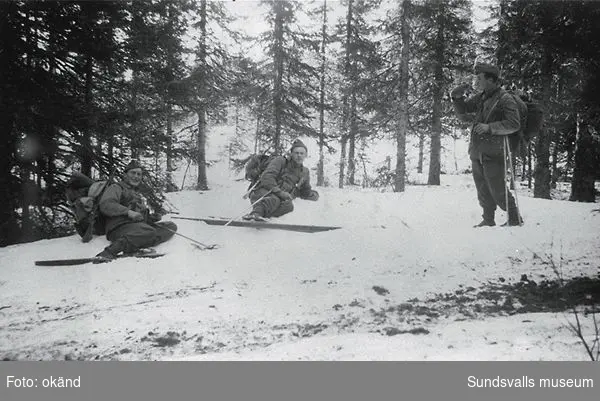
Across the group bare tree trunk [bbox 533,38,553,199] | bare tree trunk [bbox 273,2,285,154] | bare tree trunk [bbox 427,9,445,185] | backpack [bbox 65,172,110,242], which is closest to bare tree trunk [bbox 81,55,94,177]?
backpack [bbox 65,172,110,242]

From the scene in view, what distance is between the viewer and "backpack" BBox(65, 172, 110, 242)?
5.68m

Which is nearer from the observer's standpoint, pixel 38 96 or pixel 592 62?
pixel 592 62

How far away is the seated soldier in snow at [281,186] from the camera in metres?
6.88

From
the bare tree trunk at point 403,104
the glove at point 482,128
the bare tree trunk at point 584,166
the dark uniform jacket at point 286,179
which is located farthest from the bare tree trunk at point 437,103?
the glove at point 482,128

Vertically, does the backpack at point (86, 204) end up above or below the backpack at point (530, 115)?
below

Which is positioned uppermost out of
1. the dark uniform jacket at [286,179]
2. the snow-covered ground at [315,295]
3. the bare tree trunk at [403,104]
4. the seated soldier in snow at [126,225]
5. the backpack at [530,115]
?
the bare tree trunk at [403,104]

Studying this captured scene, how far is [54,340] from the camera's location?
285 centimetres

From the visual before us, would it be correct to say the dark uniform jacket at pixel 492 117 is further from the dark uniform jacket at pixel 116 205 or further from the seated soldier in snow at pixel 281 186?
the dark uniform jacket at pixel 116 205

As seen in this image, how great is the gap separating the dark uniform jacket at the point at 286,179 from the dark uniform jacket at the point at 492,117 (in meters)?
3.52

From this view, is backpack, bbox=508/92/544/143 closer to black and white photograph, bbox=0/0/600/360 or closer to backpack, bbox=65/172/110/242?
black and white photograph, bbox=0/0/600/360
